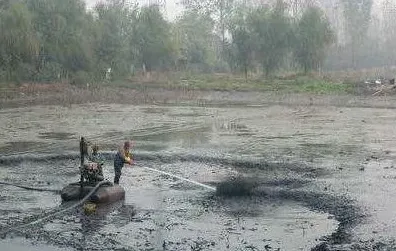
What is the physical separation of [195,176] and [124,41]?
45.1 meters

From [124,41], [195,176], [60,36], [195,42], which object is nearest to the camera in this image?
[195,176]

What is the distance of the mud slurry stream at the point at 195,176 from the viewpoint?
12.1 metres

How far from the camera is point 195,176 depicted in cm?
1812

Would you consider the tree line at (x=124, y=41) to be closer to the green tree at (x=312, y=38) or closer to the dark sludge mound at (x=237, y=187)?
the green tree at (x=312, y=38)

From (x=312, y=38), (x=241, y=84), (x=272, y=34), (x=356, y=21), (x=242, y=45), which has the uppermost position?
(x=356, y=21)

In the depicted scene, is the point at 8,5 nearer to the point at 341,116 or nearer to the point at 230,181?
the point at 341,116

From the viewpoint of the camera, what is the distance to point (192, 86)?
54.3 metres

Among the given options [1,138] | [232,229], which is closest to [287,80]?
[1,138]

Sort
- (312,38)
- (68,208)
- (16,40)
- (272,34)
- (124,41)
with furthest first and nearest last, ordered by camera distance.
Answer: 1. (124,41)
2. (272,34)
3. (312,38)
4. (16,40)
5. (68,208)

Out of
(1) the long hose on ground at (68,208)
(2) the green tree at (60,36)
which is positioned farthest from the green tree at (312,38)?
(1) the long hose on ground at (68,208)

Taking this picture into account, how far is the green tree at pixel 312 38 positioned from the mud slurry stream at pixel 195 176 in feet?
78.3

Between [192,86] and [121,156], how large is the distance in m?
38.9

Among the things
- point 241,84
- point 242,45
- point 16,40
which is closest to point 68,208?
point 16,40

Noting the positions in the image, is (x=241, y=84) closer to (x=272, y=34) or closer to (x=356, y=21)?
(x=272, y=34)
